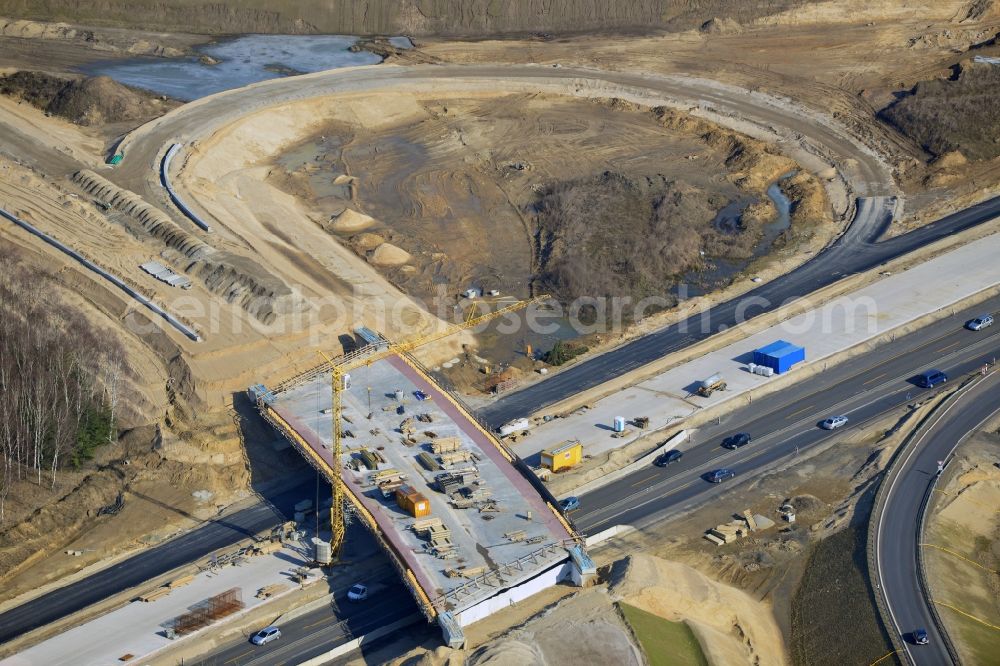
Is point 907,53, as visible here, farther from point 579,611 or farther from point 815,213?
point 579,611

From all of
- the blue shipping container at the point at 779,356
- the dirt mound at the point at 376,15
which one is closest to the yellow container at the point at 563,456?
the blue shipping container at the point at 779,356

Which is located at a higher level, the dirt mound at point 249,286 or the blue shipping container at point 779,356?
the dirt mound at point 249,286

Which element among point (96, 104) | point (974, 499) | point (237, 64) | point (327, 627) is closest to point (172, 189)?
point (96, 104)

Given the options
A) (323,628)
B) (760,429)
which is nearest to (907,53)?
(760,429)

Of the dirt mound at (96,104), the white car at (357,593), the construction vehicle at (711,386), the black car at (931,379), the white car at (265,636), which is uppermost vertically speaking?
the dirt mound at (96,104)

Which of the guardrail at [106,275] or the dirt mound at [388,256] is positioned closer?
the guardrail at [106,275]

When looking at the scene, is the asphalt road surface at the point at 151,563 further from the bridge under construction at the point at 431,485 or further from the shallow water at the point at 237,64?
the shallow water at the point at 237,64

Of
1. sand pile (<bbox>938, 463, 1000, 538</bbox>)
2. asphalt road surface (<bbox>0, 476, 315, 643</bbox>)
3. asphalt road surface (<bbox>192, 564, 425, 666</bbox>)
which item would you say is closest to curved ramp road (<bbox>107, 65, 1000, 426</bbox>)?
asphalt road surface (<bbox>0, 476, 315, 643</bbox>)

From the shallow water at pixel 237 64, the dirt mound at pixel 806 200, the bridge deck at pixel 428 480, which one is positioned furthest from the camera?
the shallow water at pixel 237 64
